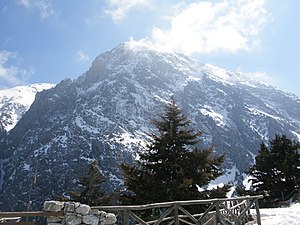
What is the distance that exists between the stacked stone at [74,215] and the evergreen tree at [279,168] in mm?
33288

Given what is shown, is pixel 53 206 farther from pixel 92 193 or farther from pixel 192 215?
pixel 92 193

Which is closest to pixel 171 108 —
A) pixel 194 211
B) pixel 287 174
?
pixel 194 211

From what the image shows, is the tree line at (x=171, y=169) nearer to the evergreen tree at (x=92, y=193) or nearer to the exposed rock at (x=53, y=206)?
the evergreen tree at (x=92, y=193)

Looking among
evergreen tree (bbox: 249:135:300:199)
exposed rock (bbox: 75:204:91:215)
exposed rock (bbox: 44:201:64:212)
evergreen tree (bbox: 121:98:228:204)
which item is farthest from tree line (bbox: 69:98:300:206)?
evergreen tree (bbox: 249:135:300:199)

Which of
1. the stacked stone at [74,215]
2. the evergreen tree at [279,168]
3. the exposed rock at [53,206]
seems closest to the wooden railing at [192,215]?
the stacked stone at [74,215]

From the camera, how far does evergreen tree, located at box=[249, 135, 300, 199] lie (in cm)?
3956

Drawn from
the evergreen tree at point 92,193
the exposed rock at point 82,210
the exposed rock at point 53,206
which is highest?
the evergreen tree at point 92,193

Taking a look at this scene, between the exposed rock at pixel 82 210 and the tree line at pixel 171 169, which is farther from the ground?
the tree line at pixel 171 169

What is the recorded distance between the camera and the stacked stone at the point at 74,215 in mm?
9875

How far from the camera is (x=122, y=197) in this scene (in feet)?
68.2

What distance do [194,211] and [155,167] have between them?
11.3 ft

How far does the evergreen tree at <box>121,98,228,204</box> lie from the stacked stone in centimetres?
901

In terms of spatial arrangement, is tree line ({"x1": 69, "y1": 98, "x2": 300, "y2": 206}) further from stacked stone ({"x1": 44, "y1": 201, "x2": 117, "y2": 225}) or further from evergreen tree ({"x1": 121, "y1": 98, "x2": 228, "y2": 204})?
stacked stone ({"x1": 44, "y1": 201, "x2": 117, "y2": 225})

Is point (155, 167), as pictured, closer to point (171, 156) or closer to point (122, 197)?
point (171, 156)
